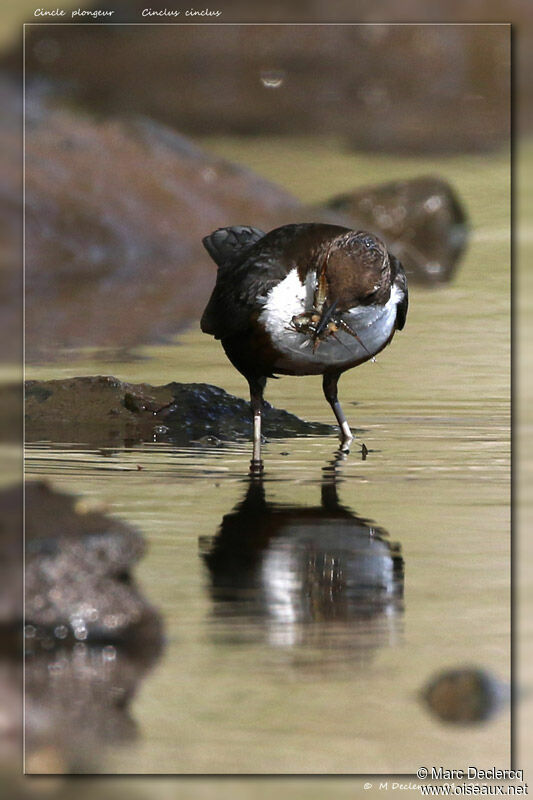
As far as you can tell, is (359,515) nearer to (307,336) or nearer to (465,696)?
(307,336)

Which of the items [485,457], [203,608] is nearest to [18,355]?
[485,457]

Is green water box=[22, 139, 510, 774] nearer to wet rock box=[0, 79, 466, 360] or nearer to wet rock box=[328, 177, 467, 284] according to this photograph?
wet rock box=[0, 79, 466, 360]

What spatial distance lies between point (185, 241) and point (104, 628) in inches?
417

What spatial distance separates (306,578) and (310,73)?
18.5 m

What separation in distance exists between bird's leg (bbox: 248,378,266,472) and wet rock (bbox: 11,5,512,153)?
34.8 ft

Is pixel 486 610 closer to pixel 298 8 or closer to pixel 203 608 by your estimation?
pixel 203 608

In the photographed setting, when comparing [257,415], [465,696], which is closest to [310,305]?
[257,415]

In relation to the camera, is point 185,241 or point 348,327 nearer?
point 348,327

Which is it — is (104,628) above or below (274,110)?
below

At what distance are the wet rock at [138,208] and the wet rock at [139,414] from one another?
5011 millimetres

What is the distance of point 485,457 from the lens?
6203mm

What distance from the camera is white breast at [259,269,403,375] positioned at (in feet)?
20.6

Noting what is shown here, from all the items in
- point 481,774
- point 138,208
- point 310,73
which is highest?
point 310,73

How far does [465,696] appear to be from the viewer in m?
3.78
